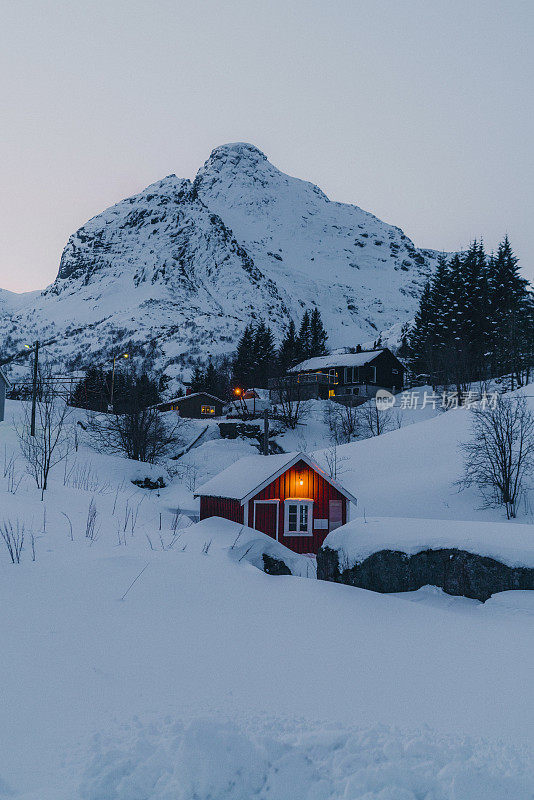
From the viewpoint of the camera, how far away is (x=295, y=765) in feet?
12.1

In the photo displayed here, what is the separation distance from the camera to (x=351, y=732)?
159 inches

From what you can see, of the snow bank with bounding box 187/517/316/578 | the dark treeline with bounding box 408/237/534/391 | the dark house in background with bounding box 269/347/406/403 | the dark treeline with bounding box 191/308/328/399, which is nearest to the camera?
the snow bank with bounding box 187/517/316/578

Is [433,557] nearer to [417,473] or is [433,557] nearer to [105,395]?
[417,473]

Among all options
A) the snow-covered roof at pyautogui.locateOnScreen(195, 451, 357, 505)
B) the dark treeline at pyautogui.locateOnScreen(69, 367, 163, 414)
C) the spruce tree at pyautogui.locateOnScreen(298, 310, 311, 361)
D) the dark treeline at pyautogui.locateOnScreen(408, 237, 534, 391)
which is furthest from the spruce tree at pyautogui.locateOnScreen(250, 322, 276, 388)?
the snow-covered roof at pyautogui.locateOnScreen(195, 451, 357, 505)

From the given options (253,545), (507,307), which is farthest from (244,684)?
(507,307)

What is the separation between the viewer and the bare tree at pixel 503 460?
26.7 metres

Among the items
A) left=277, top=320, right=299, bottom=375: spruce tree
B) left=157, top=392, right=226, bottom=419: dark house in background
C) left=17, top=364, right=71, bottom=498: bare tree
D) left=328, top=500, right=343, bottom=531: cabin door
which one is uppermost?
left=277, top=320, right=299, bottom=375: spruce tree

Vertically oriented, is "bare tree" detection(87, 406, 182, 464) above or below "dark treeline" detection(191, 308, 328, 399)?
below

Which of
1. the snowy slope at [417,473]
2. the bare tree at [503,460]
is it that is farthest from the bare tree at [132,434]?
the bare tree at [503,460]

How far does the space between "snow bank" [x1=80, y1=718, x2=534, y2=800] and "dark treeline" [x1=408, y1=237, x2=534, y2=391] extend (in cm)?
5160

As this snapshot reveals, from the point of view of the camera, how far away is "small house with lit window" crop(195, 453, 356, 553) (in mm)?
20734

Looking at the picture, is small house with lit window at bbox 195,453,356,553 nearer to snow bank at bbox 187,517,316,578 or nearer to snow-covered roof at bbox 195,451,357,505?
snow-covered roof at bbox 195,451,357,505

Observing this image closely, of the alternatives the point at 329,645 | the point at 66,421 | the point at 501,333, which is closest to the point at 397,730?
the point at 329,645

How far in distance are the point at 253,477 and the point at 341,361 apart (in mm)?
51076
